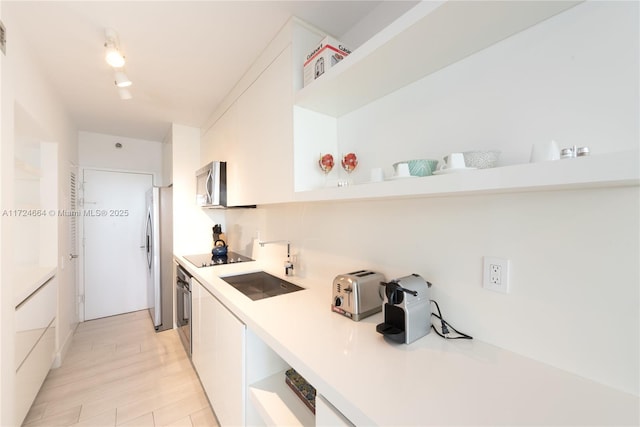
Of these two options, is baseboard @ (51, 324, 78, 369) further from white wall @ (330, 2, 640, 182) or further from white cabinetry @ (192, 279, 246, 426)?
white wall @ (330, 2, 640, 182)

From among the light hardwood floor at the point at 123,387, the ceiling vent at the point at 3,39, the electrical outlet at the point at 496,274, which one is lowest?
the light hardwood floor at the point at 123,387

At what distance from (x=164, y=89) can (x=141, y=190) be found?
2.09 metres

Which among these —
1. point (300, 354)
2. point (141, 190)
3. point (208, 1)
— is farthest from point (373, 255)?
point (141, 190)

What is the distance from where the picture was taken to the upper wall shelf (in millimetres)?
785

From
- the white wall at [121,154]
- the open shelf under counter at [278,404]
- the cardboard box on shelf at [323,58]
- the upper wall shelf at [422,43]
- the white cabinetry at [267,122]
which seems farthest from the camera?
the white wall at [121,154]

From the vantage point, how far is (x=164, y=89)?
221 cm

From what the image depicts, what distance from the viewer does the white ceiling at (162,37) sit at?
1.34m

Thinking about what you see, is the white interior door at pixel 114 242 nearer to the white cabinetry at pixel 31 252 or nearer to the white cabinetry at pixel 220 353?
the white cabinetry at pixel 31 252

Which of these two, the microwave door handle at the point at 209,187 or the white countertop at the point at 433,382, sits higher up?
the microwave door handle at the point at 209,187

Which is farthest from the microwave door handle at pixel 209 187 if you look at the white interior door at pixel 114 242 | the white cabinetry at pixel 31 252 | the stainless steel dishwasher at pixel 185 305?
the white interior door at pixel 114 242

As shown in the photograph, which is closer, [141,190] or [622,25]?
[622,25]

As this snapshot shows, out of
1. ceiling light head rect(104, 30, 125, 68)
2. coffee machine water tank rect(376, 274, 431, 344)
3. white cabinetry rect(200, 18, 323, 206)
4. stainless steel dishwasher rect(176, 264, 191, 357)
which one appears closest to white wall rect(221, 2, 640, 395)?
coffee machine water tank rect(376, 274, 431, 344)

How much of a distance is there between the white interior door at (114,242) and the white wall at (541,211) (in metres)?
3.85

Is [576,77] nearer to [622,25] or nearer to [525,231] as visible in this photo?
[622,25]
